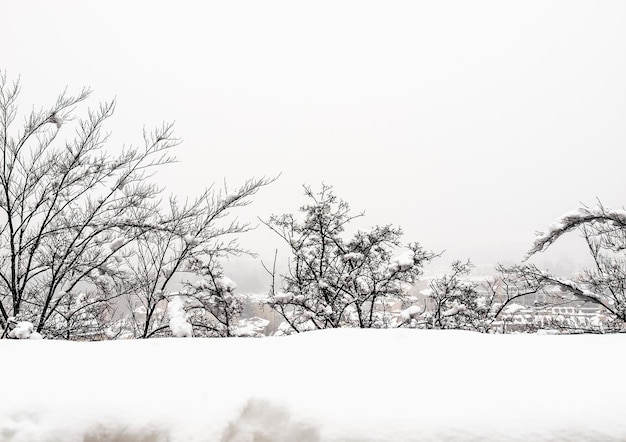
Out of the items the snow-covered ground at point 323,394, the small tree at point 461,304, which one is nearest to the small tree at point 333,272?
the small tree at point 461,304

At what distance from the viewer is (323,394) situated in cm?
155

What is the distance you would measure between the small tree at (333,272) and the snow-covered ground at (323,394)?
→ 5.84m

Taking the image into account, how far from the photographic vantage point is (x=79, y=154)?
696 cm

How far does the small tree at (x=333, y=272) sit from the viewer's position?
823 centimetres

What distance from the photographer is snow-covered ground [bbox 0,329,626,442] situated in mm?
1372

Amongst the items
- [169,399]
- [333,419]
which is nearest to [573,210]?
[333,419]

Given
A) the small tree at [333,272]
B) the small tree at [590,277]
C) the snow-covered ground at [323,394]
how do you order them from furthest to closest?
the small tree at [333,272], the small tree at [590,277], the snow-covered ground at [323,394]

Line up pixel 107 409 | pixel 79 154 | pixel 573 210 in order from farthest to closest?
1. pixel 79 154
2. pixel 573 210
3. pixel 107 409

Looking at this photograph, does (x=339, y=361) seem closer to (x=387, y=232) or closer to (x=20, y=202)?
(x=387, y=232)

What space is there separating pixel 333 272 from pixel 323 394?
778cm

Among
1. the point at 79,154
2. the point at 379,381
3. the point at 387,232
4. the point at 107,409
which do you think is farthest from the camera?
the point at 387,232

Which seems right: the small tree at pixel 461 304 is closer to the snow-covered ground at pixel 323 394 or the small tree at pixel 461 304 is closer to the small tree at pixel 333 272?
the small tree at pixel 333 272

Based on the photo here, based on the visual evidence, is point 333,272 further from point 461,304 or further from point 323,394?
point 323,394

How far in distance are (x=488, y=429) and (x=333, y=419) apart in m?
0.57
